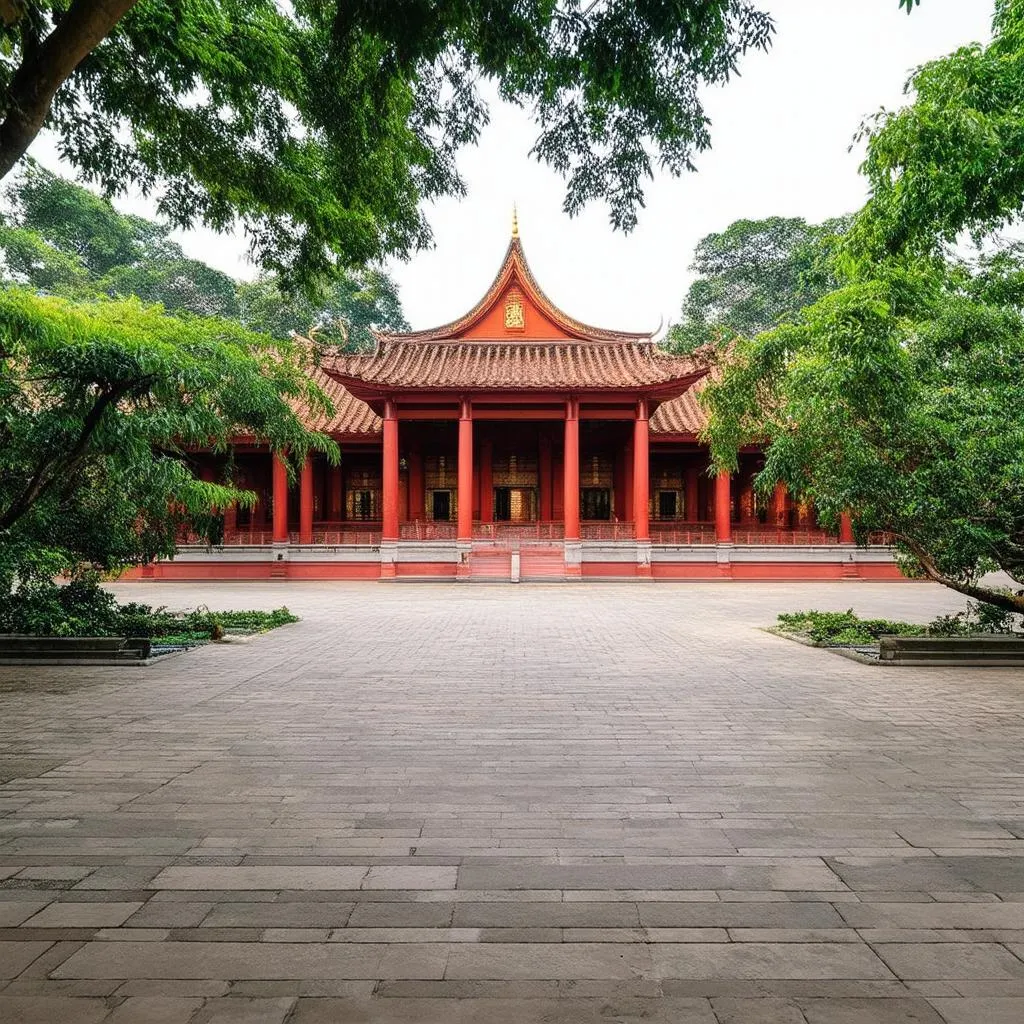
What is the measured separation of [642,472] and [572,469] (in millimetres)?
2077

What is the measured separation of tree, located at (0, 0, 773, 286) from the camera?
4215 mm

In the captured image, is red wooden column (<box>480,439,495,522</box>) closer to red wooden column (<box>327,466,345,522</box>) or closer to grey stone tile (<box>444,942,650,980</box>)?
red wooden column (<box>327,466,345,522</box>)

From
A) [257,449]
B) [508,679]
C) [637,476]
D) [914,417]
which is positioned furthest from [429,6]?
[257,449]

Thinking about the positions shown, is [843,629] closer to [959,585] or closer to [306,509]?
[959,585]

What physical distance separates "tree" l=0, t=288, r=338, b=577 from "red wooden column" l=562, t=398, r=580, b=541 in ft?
40.0

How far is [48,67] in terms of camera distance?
115 inches

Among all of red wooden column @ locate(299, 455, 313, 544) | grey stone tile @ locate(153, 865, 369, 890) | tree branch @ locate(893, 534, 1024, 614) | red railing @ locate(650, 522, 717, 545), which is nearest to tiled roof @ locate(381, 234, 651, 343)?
red wooden column @ locate(299, 455, 313, 544)

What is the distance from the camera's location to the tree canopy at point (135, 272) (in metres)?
32.6

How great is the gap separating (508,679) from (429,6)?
4.92 meters

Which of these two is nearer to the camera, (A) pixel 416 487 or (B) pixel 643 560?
(B) pixel 643 560

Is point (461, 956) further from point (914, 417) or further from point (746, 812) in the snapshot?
point (914, 417)

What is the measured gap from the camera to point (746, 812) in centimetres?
337

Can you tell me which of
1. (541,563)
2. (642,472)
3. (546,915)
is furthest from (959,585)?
(642,472)

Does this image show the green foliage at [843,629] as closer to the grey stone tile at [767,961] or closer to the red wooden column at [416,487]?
the grey stone tile at [767,961]
